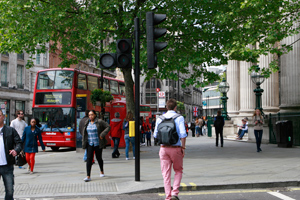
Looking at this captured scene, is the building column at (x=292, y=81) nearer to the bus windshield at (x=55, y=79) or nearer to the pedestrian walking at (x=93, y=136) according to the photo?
the bus windshield at (x=55, y=79)

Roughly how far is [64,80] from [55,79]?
54cm

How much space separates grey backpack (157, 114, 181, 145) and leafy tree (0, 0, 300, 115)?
8086mm

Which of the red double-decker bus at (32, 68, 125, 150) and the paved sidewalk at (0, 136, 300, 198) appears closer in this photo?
the paved sidewalk at (0, 136, 300, 198)

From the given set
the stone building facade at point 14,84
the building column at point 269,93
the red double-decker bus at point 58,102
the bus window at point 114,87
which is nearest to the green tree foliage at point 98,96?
the red double-decker bus at point 58,102

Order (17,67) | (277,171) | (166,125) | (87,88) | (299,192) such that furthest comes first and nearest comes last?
(17,67), (87,88), (277,171), (299,192), (166,125)

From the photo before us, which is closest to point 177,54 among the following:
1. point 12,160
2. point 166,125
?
point 166,125

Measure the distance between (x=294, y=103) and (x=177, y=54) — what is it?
28.5 feet

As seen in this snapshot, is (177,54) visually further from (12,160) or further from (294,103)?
(12,160)

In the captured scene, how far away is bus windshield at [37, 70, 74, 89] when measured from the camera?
21062 mm

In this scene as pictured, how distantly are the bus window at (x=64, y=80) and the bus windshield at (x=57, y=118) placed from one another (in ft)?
4.25

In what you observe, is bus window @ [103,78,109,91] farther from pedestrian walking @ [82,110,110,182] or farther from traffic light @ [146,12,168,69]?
traffic light @ [146,12,168,69]

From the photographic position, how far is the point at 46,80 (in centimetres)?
2138

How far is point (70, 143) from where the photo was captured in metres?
21.7

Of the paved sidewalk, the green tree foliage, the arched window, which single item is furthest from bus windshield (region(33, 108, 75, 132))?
the arched window
